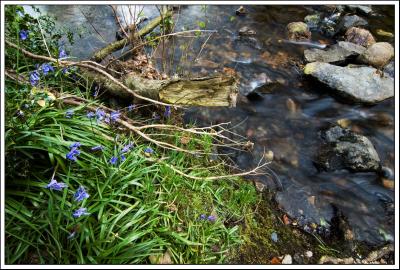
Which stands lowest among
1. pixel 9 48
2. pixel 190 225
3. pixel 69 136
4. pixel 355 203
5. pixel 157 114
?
pixel 355 203

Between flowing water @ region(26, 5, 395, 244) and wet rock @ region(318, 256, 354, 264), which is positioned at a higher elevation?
flowing water @ region(26, 5, 395, 244)

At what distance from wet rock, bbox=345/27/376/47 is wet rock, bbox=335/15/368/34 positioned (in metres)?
0.16

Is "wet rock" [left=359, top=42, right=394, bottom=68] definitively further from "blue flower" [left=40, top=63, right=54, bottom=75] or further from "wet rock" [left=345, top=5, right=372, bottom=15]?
"blue flower" [left=40, top=63, right=54, bottom=75]

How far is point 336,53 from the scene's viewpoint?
5941 mm

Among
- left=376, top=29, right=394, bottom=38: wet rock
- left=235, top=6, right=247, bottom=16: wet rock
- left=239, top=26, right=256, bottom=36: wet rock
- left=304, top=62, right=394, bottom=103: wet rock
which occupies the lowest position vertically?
left=304, top=62, right=394, bottom=103: wet rock

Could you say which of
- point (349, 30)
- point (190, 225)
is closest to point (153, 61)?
point (190, 225)

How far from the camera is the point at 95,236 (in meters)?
2.51

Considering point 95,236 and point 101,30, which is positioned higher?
point 101,30

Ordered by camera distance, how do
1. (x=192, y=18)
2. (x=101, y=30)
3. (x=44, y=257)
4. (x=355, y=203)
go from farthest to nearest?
(x=192, y=18)
(x=101, y=30)
(x=355, y=203)
(x=44, y=257)

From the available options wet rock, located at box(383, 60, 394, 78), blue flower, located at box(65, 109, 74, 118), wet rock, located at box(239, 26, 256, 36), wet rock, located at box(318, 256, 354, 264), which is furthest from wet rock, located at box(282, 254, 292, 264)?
wet rock, located at box(239, 26, 256, 36)

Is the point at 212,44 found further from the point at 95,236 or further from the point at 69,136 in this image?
the point at 95,236

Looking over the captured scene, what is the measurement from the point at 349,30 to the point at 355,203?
152 inches

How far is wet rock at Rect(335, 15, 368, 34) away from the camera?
655 centimetres

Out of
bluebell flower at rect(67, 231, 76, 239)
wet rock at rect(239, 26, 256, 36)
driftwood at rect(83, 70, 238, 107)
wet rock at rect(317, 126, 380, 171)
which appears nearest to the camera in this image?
bluebell flower at rect(67, 231, 76, 239)
